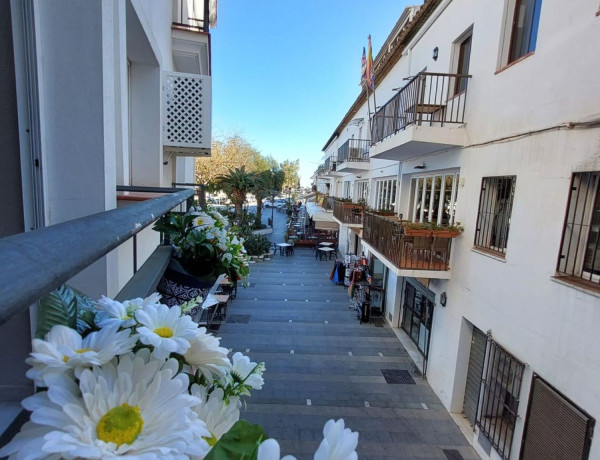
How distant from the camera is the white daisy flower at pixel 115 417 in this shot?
473 millimetres

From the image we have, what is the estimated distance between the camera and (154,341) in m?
0.63

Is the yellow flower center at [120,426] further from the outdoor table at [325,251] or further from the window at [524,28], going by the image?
the outdoor table at [325,251]

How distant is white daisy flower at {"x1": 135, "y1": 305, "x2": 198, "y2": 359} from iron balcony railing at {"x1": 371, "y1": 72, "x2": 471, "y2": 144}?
23.3 ft

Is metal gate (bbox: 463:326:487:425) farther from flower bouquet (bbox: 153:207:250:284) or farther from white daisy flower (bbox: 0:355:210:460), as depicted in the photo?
white daisy flower (bbox: 0:355:210:460)

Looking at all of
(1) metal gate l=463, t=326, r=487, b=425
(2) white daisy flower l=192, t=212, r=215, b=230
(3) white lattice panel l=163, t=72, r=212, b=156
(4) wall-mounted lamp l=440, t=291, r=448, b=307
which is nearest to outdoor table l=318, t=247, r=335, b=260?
(4) wall-mounted lamp l=440, t=291, r=448, b=307

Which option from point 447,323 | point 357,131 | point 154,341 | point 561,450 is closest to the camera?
point 154,341

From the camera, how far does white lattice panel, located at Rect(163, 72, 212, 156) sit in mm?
4199

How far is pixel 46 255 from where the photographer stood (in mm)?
461

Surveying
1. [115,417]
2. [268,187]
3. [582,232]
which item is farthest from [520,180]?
[268,187]

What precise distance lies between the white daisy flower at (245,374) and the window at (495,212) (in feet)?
19.7

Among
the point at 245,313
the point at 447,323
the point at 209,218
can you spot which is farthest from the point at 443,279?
the point at 245,313

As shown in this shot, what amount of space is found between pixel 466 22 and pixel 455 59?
0.83 metres

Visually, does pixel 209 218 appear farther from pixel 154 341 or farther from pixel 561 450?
pixel 561 450

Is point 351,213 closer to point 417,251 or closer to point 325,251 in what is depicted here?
point 417,251
